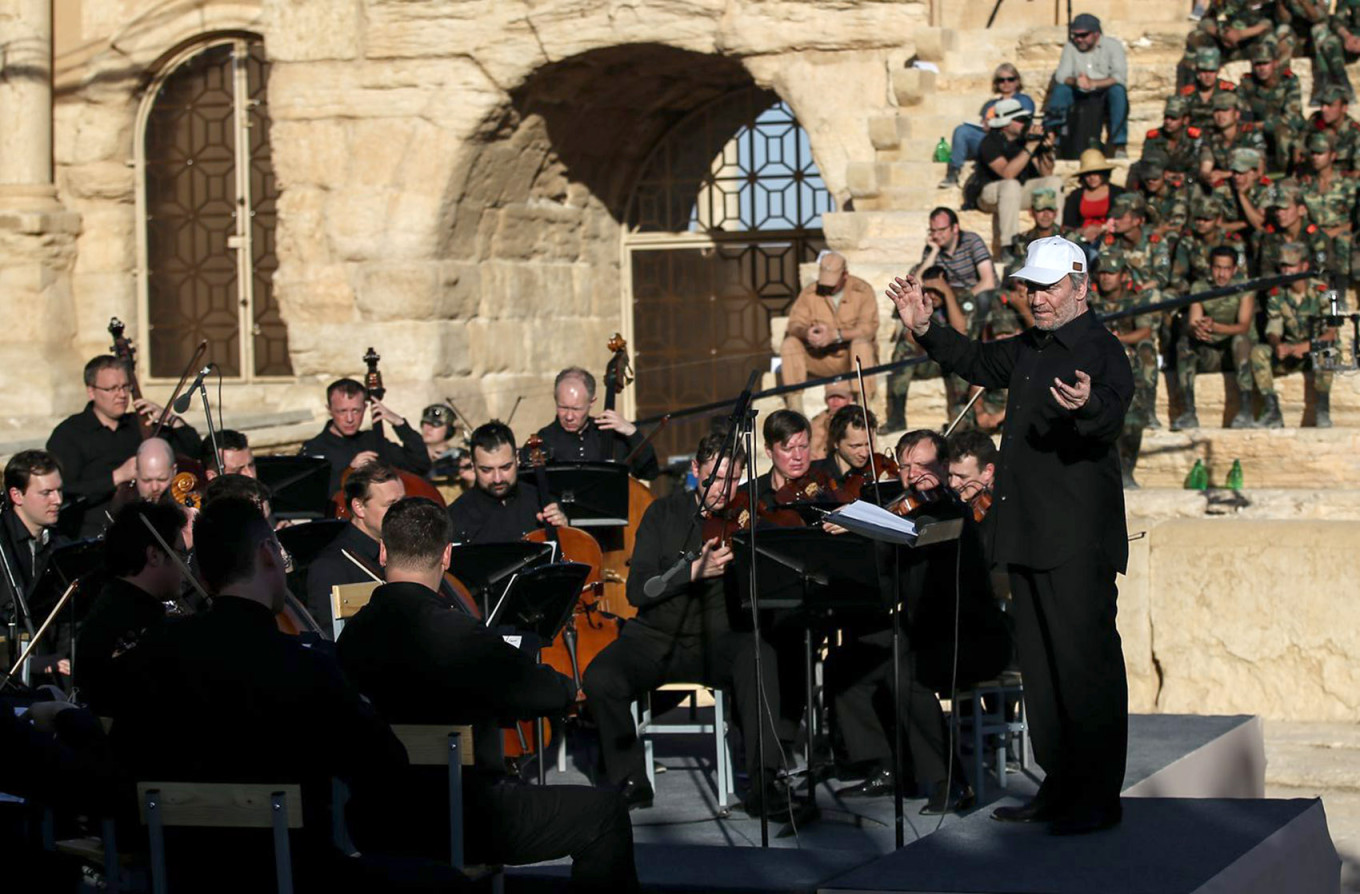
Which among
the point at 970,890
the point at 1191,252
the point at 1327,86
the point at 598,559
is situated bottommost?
the point at 970,890

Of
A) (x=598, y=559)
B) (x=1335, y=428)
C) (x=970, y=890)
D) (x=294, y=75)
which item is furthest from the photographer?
(x=294, y=75)

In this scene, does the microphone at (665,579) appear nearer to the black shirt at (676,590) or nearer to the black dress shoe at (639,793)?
the black shirt at (676,590)

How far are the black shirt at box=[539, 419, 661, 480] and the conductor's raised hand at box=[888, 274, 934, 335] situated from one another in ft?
13.7

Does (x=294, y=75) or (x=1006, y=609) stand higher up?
(x=294, y=75)

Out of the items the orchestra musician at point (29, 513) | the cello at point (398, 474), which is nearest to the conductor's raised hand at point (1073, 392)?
the cello at point (398, 474)

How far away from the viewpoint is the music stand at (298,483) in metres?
9.81

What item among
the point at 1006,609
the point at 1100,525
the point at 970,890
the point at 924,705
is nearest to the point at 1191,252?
the point at 1006,609

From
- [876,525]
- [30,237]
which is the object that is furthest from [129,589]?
[30,237]

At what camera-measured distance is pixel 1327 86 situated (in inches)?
519

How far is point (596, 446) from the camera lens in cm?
1035

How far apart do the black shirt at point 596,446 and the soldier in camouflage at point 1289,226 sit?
148 inches

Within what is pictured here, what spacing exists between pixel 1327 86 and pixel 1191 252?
1914mm

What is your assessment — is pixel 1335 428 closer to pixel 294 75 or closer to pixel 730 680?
pixel 730 680

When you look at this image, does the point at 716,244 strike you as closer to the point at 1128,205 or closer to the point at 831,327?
the point at 831,327
